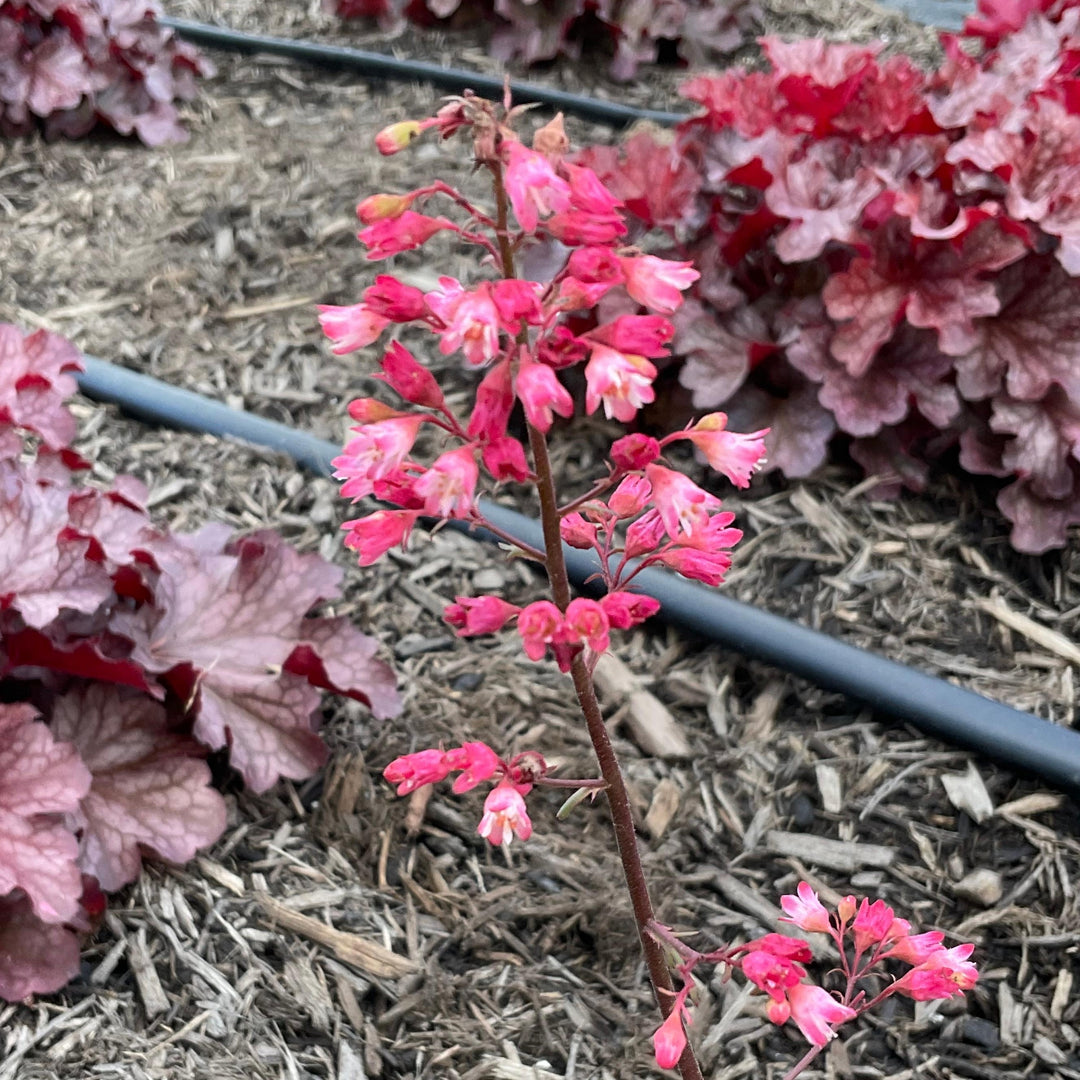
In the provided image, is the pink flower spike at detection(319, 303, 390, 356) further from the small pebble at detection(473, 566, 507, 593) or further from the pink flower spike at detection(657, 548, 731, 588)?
the small pebble at detection(473, 566, 507, 593)

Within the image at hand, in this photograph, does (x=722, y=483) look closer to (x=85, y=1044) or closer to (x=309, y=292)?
(x=309, y=292)

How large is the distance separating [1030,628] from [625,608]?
1473 mm

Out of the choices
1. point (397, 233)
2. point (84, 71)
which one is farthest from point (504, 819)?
point (84, 71)

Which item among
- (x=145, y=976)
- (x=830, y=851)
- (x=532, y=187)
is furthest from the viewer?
(x=830, y=851)

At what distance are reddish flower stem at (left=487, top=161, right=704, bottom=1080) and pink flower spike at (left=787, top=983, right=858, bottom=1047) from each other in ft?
0.51

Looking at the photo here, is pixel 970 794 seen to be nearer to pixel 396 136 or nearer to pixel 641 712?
pixel 641 712

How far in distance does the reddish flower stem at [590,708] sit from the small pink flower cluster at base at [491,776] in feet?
0.22

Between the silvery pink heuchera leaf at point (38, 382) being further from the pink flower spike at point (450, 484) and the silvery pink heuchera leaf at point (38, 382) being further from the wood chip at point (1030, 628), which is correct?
the wood chip at point (1030, 628)

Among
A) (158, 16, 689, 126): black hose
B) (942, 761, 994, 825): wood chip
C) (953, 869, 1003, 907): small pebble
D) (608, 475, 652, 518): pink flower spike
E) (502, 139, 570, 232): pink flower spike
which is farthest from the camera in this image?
(158, 16, 689, 126): black hose

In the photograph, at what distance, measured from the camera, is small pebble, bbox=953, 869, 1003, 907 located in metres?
1.73

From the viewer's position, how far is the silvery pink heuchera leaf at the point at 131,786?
1.65m

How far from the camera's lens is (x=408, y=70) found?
423cm

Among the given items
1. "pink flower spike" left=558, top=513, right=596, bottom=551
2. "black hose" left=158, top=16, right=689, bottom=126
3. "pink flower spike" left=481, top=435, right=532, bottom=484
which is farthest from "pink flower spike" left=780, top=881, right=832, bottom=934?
"black hose" left=158, top=16, right=689, bottom=126

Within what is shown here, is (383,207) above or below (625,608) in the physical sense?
above
